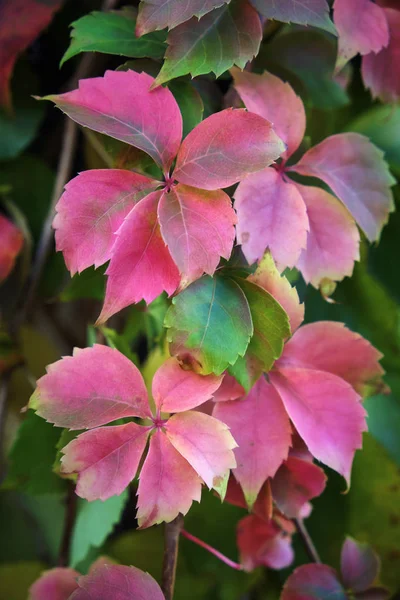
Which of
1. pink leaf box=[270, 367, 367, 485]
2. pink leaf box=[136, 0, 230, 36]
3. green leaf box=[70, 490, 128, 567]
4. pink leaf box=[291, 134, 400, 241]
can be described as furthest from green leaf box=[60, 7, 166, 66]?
green leaf box=[70, 490, 128, 567]

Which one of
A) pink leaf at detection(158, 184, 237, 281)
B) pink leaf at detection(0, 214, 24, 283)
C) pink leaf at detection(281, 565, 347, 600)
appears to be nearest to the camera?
pink leaf at detection(158, 184, 237, 281)

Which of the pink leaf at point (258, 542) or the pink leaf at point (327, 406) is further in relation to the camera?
the pink leaf at point (258, 542)

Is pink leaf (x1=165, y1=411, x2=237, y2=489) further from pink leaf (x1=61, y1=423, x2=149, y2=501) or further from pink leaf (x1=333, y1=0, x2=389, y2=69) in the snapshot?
pink leaf (x1=333, y1=0, x2=389, y2=69)

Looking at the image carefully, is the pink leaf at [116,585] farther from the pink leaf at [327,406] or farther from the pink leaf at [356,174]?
the pink leaf at [356,174]

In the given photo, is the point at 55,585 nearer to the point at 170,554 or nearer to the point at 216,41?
the point at 170,554

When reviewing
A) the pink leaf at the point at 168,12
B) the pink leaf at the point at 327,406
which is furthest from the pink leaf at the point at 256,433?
the pink leaf at the point at 168,12

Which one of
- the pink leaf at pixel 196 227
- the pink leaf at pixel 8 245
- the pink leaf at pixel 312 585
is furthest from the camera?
the pink leaf at pixel 8 245
